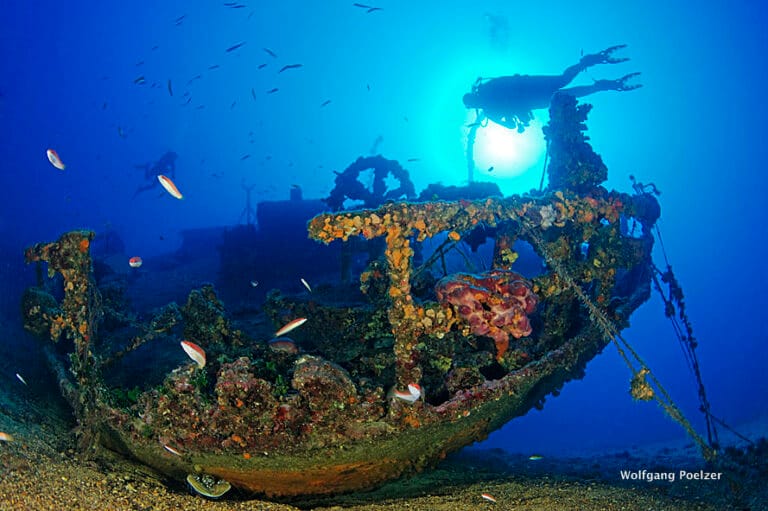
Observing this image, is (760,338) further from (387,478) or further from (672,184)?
(387,478)

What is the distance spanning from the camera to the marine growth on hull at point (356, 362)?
4.23 metres

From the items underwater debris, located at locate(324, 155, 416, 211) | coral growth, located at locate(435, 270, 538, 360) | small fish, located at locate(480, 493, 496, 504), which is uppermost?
underwater debris, located at locate(324, 155, 416, 211)

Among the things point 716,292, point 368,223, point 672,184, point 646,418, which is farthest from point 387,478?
point 672,184

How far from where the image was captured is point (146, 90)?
185500 mm

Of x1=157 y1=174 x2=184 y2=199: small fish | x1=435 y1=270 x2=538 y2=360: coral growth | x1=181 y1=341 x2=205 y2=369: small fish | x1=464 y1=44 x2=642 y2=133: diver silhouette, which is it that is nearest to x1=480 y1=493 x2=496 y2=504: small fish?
x1=435 y1=270 x2=538 y2=360: coral growth

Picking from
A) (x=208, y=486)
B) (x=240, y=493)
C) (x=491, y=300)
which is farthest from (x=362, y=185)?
(x=208, y=486)

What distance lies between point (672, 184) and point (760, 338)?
241ft

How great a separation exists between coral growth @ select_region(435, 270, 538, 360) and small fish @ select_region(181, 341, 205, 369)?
9.14 ft

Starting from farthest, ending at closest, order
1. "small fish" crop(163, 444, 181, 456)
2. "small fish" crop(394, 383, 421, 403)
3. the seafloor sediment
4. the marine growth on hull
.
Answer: "small fish" crop(163, 444, 181, 456)
the marine growth on hull
"small fish" crop(394, 383, 421, 403)
the seafloor sediment

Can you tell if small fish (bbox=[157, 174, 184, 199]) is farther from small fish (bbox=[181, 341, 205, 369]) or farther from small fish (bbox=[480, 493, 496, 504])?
small fish (bbox=[480, 493, 496, 504])

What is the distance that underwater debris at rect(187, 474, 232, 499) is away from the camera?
4246 mm

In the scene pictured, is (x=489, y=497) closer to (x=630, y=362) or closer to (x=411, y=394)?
(x=411, y=394)

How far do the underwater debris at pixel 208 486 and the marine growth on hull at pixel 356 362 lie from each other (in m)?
0.02

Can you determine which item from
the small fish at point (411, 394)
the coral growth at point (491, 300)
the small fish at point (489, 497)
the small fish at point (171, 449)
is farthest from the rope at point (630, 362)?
the small fish at point (171, 449)
